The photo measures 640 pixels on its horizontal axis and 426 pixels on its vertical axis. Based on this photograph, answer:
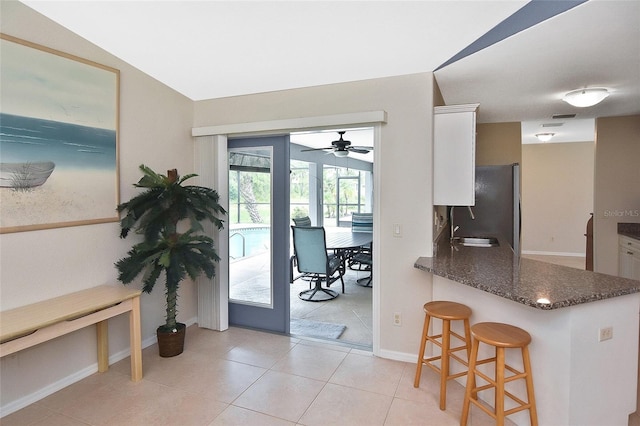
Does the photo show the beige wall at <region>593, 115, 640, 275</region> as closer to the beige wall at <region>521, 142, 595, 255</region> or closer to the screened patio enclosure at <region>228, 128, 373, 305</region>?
the beige wall at <region>521, 142, 595, 255</region>

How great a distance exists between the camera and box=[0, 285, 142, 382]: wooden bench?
1.94 meters

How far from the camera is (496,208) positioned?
174 inches

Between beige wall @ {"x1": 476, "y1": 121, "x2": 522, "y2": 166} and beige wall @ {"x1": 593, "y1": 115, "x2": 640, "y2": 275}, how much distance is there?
977 mm

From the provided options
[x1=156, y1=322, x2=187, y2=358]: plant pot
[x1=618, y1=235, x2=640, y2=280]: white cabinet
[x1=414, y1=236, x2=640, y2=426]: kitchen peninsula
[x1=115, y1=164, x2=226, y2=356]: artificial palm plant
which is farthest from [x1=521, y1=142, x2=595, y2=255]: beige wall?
[x1=156, y1=322, x2=187, y2=358]: plant pot

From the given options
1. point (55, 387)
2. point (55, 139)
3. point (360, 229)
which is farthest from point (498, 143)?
point (55, 387)

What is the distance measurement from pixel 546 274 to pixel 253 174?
8.93 ft

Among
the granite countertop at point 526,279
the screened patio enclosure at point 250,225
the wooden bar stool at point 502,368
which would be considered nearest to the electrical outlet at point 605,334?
the granite countertop at point 526,279

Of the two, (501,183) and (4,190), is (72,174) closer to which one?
(4,190)

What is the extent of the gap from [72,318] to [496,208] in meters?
4.46

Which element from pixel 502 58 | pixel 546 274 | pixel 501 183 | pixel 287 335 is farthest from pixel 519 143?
pixel 287 335

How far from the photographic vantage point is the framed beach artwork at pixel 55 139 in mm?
2174

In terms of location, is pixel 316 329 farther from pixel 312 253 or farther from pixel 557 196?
pixel 557 196

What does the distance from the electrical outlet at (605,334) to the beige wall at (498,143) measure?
330 cm

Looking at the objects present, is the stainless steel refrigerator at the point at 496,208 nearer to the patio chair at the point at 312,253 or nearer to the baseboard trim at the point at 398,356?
the patio chair at the point at 312,253
